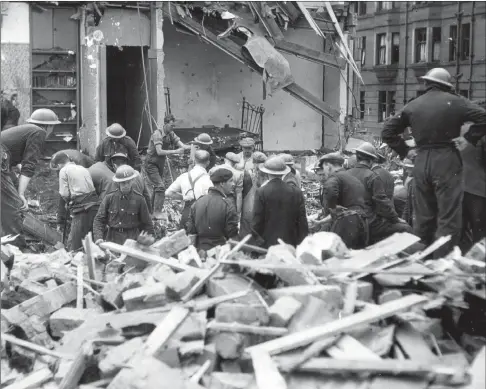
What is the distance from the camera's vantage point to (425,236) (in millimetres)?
8016

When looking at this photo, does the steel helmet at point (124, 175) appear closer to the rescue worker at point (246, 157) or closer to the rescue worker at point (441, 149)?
the rescue worker at point (246, 157)

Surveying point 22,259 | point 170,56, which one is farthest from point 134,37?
point 22,259

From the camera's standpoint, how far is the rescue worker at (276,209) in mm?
8820

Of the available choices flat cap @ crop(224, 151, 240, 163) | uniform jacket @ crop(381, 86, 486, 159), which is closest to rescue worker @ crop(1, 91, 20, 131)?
flat cap @ crop(224, 151, 240, 163)

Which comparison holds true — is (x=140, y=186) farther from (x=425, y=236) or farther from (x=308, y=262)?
(x=308, y=262)

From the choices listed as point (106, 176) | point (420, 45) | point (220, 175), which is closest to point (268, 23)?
point (106, 176)

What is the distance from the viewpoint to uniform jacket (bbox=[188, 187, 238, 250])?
30.1 feet

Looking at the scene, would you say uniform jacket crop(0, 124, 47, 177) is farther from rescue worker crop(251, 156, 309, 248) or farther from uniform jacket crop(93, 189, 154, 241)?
rescue worker crop(251, 156, 309, 248)

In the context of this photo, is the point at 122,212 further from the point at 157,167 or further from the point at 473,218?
the point at 157,167

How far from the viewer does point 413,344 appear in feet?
17.9

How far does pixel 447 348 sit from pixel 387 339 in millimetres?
490

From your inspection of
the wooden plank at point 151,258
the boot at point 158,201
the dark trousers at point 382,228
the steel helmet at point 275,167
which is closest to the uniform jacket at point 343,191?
the dark trousers at point 382,228

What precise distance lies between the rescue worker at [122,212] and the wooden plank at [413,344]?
16.6 feet

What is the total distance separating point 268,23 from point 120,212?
9.90 meters
